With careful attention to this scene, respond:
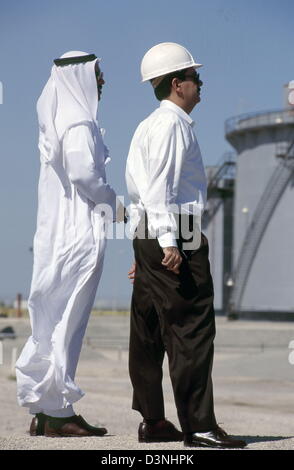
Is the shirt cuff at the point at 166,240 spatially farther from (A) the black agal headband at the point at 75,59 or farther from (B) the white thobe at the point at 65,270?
(A) the black agal headband at the point at 75,59

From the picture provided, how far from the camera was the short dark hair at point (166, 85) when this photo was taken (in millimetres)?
5133

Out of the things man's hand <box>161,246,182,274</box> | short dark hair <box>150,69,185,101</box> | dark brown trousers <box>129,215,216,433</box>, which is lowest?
dark brown trousers <box>129,215,216,433</box>

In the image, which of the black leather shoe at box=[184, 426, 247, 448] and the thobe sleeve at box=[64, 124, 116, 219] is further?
the thobe sleeve at box=[64, 124, 116, 219]

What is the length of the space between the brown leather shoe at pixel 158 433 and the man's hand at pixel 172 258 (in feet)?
3.26

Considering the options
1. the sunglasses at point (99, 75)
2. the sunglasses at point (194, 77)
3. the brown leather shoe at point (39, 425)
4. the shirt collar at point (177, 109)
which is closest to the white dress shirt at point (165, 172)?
the shirt collar at point (177, 109)

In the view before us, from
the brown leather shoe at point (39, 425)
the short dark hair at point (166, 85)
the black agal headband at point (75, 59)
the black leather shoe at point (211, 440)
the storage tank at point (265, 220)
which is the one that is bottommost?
the storage tank at point (265, 220)

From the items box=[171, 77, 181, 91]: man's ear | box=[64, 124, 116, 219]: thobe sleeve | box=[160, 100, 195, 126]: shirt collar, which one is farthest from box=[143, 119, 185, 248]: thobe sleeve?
box=[64, 124, 116, 219]: thobe sleeve

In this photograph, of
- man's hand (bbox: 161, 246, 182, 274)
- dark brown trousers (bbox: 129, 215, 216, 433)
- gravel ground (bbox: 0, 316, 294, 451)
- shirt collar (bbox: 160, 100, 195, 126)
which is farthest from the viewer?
gravel ground (bbox: 0, 316, 294, 451)

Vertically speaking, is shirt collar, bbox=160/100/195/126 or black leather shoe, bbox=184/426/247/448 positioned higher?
shirt collar, bbox=160/100/195/126

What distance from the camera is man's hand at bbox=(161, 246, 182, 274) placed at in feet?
15.7

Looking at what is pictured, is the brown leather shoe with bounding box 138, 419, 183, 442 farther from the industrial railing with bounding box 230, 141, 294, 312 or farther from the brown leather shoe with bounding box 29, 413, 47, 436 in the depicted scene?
the industrial railing with bounding box 230, 141, 294, 312

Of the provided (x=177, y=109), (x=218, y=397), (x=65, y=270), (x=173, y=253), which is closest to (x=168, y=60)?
(x=177, y=109)
